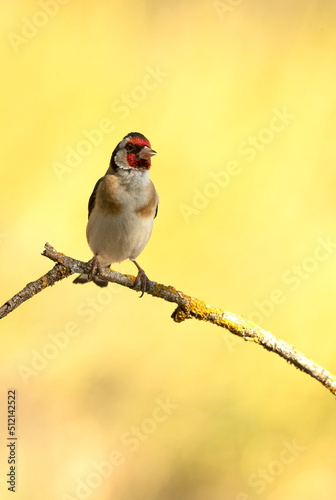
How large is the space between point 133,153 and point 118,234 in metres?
0.58

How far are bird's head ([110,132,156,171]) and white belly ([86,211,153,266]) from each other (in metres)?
0.34

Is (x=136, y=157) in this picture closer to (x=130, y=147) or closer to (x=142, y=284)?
(x=130, y=147)

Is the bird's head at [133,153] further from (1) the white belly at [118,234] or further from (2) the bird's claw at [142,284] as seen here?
(2) the bird's claw at [142,284]

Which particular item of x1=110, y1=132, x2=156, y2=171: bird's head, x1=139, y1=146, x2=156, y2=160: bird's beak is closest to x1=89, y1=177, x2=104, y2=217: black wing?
x1=110, y1=132, x2=156, y2=171: bird's head

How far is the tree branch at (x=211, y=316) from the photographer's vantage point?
314cm

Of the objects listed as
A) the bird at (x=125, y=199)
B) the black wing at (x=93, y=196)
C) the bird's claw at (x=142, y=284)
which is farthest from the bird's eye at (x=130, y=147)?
the bird's claw at (x=142, y=284)

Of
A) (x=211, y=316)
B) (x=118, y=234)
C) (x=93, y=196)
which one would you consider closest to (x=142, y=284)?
(x=211, y=316)

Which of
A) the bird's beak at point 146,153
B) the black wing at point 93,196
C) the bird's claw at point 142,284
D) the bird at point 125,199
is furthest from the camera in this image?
the black wing at point 93,196

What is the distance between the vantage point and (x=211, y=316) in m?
3.42

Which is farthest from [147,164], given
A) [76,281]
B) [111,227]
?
[76,281]

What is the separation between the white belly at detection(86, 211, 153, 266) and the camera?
13.9ft

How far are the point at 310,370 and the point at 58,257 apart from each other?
1.47 metres

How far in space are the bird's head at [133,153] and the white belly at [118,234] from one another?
13.4 inches

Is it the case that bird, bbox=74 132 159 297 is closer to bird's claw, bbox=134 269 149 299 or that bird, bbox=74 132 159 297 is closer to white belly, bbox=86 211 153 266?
white belly, bbox=86 211 153 266
